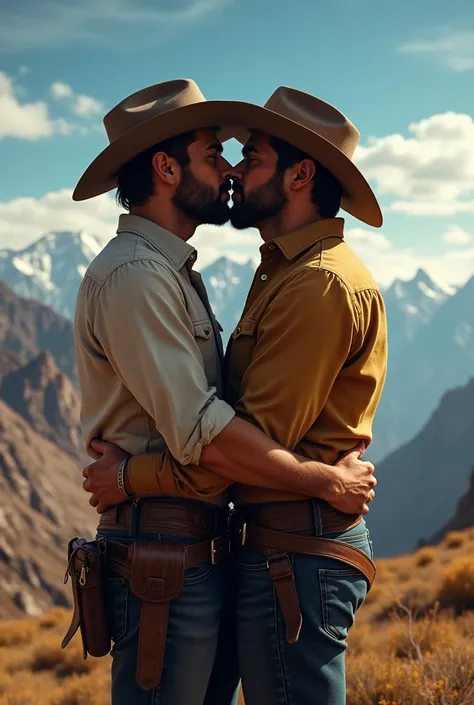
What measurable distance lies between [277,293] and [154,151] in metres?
0.94

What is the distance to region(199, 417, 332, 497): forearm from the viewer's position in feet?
10.3

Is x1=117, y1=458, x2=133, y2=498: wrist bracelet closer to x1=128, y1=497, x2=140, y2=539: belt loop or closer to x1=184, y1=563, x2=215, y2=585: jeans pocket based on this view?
x1=128, y1=497, x2=140, y2=539: belt loop

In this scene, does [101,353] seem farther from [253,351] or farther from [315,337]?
[315,337]

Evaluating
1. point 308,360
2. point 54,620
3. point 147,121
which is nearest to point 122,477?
point 308,360

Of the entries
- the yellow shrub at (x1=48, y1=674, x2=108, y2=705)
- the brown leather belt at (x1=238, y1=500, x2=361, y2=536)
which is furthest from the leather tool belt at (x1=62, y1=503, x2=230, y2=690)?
the yellow shrub at (x1=48, y1=674, x2=108, y2=705)

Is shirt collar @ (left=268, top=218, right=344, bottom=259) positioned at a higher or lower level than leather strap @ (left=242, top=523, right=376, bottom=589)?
higher

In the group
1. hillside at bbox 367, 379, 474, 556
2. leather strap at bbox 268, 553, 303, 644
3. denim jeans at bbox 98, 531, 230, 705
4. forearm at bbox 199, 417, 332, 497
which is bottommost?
hillside at bbox 367, 379, 474, 556

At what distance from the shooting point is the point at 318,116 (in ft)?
12.5

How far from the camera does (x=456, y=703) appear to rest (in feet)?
15.6

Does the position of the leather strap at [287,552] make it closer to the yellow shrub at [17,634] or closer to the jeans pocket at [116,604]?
the jeans pocket at [116,604]

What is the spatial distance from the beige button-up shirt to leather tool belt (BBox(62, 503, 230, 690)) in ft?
0.67

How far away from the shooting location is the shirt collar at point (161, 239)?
3553mm

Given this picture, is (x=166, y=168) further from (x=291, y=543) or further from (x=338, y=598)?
(x=338, y=598)

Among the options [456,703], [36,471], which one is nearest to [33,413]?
[36,471]
